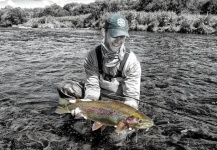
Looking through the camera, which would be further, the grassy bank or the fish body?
the grassy bank

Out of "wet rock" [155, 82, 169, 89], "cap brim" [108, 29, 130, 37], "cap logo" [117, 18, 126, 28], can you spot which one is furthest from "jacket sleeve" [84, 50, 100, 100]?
"wet rock" [155, 82, 169, 89]

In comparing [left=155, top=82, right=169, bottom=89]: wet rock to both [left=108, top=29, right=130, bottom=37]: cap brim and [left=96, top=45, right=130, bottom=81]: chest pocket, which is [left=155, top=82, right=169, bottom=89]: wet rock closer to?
[left=96, top=45, right=130, bottom=81]: chest pocket

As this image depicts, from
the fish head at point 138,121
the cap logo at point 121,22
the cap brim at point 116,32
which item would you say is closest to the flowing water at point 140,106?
the fish head at point 138,121

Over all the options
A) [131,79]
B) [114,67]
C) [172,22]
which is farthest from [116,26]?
[172,22]

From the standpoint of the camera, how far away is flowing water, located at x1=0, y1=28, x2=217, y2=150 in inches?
159

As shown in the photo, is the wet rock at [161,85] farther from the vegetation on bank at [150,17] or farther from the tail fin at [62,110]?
the vegetation on bank at [150,17]

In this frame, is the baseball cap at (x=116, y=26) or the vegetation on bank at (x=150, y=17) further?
the vegetation on bank at (x=150, y=17)

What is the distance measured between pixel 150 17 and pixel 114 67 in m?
26.5

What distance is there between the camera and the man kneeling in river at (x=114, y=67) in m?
3.95

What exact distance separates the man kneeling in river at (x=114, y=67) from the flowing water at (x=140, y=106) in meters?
0.66

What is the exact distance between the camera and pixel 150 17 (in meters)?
29.7

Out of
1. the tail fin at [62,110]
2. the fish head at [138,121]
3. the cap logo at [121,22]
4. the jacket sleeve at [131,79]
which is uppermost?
the cap logo at [121,22]

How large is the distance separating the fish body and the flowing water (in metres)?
0.58

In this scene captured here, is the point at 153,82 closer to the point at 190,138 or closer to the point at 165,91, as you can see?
the point at 165,91
